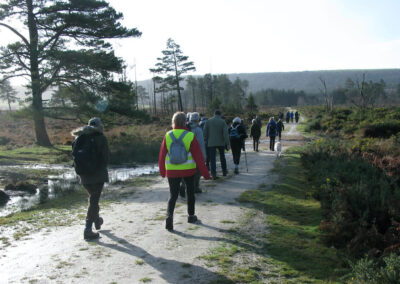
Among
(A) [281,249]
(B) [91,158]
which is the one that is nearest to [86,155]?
(B) [91,158]

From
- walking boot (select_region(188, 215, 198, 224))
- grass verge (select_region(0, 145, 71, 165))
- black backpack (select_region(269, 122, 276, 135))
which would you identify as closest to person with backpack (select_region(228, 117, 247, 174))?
walking boot (select_region(188, 215, 198, 224))

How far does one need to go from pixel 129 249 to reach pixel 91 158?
4.92 feet

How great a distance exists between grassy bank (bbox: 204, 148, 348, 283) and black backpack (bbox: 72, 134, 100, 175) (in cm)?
225

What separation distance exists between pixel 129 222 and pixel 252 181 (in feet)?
15.0

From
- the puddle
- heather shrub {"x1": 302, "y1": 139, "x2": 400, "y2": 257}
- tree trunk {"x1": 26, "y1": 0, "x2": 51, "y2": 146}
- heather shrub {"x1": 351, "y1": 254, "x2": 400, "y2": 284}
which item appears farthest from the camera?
tree trunk {"x1": 26, "y1": 0, "x2": 51, "y2": 146}

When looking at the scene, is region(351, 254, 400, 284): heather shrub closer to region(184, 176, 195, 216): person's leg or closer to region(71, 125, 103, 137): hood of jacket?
region(184, 176, 195, 216): person's leg

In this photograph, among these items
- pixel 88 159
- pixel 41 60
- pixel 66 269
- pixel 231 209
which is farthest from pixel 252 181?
pixel 41 60

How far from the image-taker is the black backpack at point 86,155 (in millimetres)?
5242

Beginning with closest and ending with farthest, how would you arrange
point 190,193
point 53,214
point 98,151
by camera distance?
1. point 98,151
2. point 190,193
3. point 53,214

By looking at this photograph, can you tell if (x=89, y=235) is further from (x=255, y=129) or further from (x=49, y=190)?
(x=255, y=129)

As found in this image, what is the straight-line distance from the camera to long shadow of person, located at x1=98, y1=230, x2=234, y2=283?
152 inches

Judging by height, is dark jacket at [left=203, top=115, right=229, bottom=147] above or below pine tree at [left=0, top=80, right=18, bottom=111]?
below

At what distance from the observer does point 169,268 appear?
4164 mm

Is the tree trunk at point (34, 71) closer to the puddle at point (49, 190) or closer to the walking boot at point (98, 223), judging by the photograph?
the puddle at point (49, 190)
